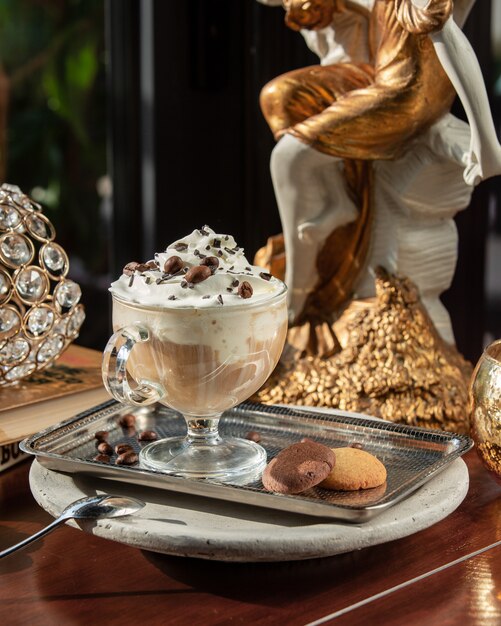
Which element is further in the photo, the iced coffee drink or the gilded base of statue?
the gilded base of statue

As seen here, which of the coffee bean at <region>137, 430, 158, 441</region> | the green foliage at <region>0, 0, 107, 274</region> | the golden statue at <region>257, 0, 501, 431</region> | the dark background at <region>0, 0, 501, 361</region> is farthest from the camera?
the green foliage at <region>0, 0, 107, 274</region>

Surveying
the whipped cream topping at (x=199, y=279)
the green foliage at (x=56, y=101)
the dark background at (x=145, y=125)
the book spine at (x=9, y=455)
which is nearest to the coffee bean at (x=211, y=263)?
the whipped cream topping at (x=199, y=279)

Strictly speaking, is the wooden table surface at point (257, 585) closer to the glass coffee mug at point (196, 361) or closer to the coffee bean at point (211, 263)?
the glass coffee mug at point (196, 361)

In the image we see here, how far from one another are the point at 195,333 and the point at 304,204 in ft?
1.02

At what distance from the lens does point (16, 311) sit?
0.79 meters

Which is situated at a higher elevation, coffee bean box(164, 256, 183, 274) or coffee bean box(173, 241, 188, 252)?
coffee bean box(173, 241, 188, 252)

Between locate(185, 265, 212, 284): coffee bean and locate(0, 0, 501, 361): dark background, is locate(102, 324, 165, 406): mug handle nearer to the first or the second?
locate(185, 265, 212, 284): coffee bean

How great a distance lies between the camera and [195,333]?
644 millimetres

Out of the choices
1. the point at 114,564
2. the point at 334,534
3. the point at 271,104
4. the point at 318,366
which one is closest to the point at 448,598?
the point at 334,534

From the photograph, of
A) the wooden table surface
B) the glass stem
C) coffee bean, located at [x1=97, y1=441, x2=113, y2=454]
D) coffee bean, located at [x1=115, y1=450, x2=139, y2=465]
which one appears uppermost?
the glass stem

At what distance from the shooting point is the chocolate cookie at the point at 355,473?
25.0 inches

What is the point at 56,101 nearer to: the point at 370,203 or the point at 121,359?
the point at 370,203

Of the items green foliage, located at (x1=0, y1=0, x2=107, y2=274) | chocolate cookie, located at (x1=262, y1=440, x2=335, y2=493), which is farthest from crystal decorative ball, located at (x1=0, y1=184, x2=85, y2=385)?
green foliage, located at (x1=0, y1=0, x2=107, y2=274)

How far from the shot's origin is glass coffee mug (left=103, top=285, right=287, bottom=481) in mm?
646
